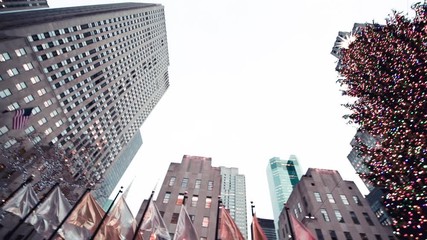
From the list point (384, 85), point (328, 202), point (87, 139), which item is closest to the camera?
point (384, 85)

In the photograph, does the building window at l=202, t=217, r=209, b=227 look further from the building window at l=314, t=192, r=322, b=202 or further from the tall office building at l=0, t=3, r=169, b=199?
the tall office building at l=0, t=3, r=169, b=199

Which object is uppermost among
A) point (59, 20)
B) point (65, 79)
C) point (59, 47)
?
point (59, 20)

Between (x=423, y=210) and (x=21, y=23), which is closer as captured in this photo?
(x=423, y=210)

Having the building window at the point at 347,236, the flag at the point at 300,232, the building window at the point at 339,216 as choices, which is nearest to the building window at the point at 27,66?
the flag at the point at 300,232

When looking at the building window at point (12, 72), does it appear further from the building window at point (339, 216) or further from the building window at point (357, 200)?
the building window at point (357, 200)

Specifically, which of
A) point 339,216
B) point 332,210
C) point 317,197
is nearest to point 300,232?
point 339,216

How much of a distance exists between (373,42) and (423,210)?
44.2 feet

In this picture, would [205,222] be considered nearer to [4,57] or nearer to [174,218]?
[174,218]

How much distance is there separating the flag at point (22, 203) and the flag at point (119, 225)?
5239 millimetres

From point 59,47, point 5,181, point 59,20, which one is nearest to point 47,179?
point 5,181

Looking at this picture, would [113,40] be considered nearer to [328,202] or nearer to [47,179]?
[47,179]

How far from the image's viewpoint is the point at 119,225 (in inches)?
518

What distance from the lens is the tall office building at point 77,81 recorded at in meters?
43.3

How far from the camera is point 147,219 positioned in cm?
1380
